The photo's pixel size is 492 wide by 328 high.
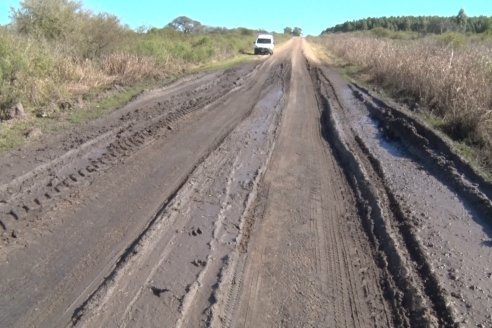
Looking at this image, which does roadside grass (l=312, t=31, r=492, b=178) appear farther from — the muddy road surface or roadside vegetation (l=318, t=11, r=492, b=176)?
the muddy road surface

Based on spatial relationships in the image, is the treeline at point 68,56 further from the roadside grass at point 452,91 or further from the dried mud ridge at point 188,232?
the roadside grass at point 452,91

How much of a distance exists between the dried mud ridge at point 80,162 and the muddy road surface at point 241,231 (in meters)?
0.03

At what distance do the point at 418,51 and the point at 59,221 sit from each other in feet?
52.9

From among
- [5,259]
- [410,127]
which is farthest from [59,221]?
[410,127]

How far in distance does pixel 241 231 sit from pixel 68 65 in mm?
11331

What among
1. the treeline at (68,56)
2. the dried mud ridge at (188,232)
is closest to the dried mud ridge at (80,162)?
the dried mud ridge at (188,232)

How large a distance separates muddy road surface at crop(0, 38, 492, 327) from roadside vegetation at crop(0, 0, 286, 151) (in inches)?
78.1

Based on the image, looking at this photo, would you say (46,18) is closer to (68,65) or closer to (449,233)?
(68,65)

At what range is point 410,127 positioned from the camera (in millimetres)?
11133

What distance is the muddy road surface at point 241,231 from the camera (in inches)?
170

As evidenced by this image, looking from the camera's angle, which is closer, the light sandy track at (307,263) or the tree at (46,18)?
the light sandy track at (307,263)

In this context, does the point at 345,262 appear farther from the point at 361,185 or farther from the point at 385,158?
the point at 385,158

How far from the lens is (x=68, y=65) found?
1497cm

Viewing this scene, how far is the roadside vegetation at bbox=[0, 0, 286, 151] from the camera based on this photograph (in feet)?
37.1
